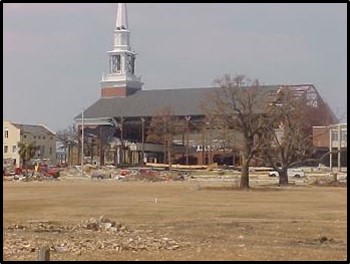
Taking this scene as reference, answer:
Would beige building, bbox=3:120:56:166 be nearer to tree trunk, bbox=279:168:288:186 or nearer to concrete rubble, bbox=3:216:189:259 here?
tree trunk, bbox=279:168:288:186

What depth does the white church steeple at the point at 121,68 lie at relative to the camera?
142 metres

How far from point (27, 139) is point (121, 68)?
77.8 ft

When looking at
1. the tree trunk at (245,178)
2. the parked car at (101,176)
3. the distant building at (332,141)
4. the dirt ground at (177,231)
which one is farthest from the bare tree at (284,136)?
the distant building at (332,141)

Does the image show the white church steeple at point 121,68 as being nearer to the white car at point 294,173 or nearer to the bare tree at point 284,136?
the white car at point 294,173

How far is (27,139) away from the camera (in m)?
136

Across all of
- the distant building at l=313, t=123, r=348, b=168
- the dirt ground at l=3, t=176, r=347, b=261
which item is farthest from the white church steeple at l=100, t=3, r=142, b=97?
the dirt ground at l=3, t=176, r=347, b=261

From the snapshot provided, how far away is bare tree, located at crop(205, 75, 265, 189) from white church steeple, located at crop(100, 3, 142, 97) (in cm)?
7490

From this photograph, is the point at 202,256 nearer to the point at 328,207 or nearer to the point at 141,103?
the point at 328,207

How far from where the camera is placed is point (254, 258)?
1545 centimetres

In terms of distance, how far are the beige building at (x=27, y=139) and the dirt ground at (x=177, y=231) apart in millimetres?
88991

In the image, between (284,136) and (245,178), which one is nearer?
(245,178)

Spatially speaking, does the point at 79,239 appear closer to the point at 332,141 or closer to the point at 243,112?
the point at 243,112

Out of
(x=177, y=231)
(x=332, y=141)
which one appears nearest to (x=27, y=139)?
(x=332, y=141)

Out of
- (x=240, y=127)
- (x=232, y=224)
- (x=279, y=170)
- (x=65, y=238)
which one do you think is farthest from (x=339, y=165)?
(x=65, y=238)
